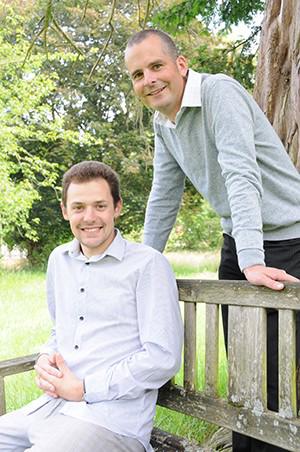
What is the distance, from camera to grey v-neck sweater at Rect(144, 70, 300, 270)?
1817 millimetres

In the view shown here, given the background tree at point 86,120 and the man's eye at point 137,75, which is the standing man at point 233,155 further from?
the background tree at point 86,120

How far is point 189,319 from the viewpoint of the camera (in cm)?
220

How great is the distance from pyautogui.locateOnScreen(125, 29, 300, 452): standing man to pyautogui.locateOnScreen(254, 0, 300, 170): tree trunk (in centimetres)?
96

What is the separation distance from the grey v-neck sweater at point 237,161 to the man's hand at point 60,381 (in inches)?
26.7

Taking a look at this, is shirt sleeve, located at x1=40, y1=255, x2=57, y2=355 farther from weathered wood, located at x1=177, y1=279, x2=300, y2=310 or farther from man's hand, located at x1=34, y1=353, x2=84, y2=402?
weathered wood, located at x1=177, y1=279, x2=300, y2=310

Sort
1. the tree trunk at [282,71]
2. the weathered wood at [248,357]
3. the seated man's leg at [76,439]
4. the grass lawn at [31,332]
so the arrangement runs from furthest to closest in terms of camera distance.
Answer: the grass lawn at [31,332] < the tree trunk at [282,71] < the weathered wood at [248,357] < the seated man's leg at [76,439]

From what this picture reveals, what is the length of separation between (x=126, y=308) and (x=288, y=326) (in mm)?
520

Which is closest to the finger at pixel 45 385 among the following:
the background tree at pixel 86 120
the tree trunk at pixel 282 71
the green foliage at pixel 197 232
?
the tree trunk at pixel 282 71

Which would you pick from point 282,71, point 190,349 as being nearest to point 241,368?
point 190,349

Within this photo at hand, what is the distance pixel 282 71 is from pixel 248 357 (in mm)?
1707

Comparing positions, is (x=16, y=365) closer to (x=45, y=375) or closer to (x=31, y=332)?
(x=45, y=375)

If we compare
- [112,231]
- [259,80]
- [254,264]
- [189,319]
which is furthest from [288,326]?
[259,80]

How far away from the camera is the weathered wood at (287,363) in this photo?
183cm

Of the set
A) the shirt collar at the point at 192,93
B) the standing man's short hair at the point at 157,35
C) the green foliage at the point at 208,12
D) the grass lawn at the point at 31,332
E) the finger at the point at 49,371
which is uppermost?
the green foliage at the point at 208,12
